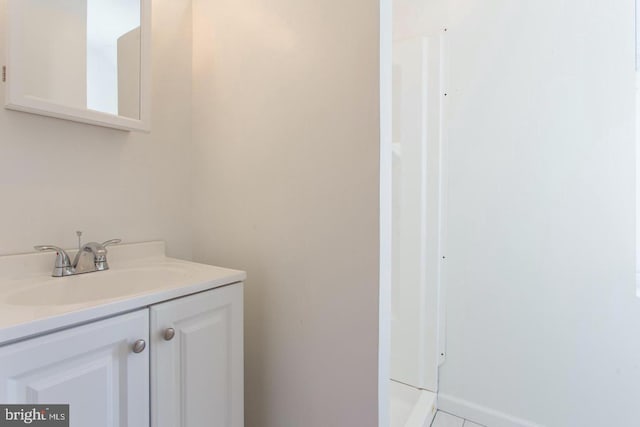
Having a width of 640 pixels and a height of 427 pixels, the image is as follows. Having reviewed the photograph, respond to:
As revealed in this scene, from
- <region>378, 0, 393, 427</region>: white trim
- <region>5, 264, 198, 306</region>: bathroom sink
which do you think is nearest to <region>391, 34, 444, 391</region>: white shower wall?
<region>378, 0, 393, 427</region>: white trim

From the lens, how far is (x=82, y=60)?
920 millimetres

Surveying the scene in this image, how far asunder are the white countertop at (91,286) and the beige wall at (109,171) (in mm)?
58

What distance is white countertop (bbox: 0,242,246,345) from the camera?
1.78 feet

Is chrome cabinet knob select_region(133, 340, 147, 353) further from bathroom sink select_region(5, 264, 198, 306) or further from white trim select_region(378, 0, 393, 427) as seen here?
white trim select_region(378, 0, 393, 427)

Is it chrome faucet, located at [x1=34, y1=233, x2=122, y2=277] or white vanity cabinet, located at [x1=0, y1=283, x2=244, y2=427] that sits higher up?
chrome faucet, located at [x1=34, y1=233, x2=122, y2=277]

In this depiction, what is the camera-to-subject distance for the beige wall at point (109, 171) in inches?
32.6

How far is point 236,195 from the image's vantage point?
3.57ft

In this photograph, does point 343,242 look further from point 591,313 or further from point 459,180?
point 591,313

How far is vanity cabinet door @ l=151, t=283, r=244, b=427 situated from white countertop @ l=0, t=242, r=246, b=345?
41mm

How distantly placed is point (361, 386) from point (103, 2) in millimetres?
1395

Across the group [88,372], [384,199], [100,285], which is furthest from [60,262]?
[384,199]

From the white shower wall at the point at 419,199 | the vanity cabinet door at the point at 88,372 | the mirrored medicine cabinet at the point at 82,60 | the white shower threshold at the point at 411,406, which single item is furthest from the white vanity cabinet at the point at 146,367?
the white shower wall at the point at 419,199

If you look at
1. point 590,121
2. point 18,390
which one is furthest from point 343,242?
point 590,121

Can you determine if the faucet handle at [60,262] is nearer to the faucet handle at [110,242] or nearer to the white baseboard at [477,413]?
the faucet handle at [110,242]
